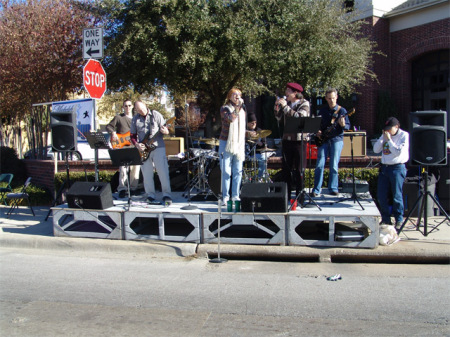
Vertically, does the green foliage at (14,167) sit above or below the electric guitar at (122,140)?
below

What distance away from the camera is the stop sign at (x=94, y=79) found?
28.6ft

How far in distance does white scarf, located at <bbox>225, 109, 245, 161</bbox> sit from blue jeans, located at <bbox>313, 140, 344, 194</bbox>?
157 centimetres

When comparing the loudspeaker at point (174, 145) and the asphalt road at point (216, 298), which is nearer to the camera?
the asphalt road at point (216, 298)

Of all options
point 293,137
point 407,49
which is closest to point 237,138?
point 293,137

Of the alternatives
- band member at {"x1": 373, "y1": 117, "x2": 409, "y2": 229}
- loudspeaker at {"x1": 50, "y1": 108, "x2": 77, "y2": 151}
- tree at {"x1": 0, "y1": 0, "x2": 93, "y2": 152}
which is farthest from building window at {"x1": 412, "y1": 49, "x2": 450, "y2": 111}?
loudspeaker at {"x1": 50, "y1": 108, "x2": 77, "y2": 151}

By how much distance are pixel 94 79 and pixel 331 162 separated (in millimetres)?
5068

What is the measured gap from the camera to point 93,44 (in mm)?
9039

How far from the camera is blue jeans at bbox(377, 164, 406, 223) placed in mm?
7230

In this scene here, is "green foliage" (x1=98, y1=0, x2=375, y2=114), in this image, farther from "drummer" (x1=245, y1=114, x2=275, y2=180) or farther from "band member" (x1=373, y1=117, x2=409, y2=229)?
"band member" (x1=373, y1=117, x2=409, y2=229)

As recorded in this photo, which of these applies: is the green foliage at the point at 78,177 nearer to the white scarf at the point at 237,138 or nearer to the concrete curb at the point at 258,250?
the concrete curb at the point at 258,250

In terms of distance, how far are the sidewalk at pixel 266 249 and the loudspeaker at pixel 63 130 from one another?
1.70 meters

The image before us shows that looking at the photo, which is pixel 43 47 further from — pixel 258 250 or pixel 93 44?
pixel 258 250

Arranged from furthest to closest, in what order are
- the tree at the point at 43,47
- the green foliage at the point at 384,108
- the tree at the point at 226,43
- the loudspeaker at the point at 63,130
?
1. the green foliage at the point at 384,108
2. the tree at the point at 43,47
3. the tree at the point at 226,43
4. the loudspeaker at the point at 63,130

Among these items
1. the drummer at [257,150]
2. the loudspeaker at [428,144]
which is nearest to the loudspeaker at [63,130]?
the drummer at [257,150]
